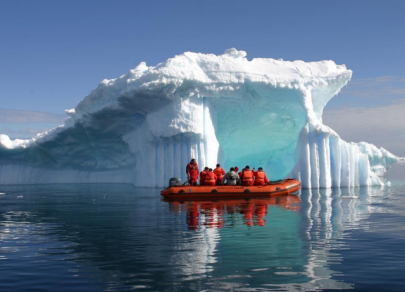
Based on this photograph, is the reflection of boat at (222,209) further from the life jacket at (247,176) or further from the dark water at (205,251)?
the life jacket at (247,176)

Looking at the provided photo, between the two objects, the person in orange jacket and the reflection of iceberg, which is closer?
the reflection of iceberg

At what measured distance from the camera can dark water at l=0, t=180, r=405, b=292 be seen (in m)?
6.37

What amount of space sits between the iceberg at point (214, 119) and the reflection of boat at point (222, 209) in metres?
6.81

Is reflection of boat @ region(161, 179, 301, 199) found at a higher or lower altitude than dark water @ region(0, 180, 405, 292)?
higher

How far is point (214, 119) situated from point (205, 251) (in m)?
19.5

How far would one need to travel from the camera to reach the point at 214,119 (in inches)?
1077

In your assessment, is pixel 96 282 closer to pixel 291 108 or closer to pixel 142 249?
pixel 142 249

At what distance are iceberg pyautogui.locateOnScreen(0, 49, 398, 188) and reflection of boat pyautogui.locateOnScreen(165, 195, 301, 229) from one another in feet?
22.3

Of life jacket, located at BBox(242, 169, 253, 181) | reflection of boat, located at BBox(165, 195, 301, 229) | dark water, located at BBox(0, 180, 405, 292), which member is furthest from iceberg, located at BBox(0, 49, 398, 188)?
dark water, located at BBox(0, 180, 405, 292)

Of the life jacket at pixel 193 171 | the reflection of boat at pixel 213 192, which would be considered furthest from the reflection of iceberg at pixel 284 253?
the life jacket at pixel 193 171

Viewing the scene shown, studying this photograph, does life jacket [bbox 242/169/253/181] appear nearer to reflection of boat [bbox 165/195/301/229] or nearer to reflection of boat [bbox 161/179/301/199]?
reflection of boat [bbox 161/179/301/199]

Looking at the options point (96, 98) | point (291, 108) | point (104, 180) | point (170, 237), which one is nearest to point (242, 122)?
point (291, 108)

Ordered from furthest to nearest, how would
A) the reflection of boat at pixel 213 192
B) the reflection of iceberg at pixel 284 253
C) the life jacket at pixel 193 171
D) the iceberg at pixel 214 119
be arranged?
the iceberg at pixel 214 119 → the life jacket at pixel 193 171 → the reflection of boat at pixel 213 192 → the reflection of iceberg at pixel 284 253

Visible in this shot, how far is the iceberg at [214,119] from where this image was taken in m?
24.6
